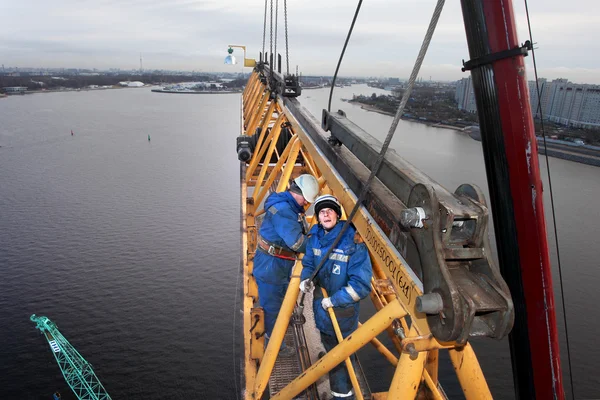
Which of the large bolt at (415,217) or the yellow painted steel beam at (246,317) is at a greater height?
the large bolt at (415,217)

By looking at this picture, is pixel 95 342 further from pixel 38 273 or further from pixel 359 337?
pixel 359 337

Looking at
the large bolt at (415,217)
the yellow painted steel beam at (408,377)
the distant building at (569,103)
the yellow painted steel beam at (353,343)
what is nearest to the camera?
the large bolt at (415,217)

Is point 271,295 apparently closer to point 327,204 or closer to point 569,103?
point 327,204

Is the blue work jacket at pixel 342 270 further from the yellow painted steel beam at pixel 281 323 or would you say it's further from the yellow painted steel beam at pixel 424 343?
the yellow painted steel beam at pixel 424 343

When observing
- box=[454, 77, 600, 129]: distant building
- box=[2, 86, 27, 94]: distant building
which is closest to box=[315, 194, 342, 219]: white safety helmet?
box=[454, 77, 600, 129]: distant building

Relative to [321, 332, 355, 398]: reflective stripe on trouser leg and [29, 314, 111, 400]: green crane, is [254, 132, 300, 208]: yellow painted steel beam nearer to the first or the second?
[321, 332, 355, 398]: reflective stripe on trouser leg

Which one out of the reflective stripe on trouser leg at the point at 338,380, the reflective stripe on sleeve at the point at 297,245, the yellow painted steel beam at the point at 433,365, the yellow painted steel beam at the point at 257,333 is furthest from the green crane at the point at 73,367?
the reflective stripe on sleeve at the point at 297,245
